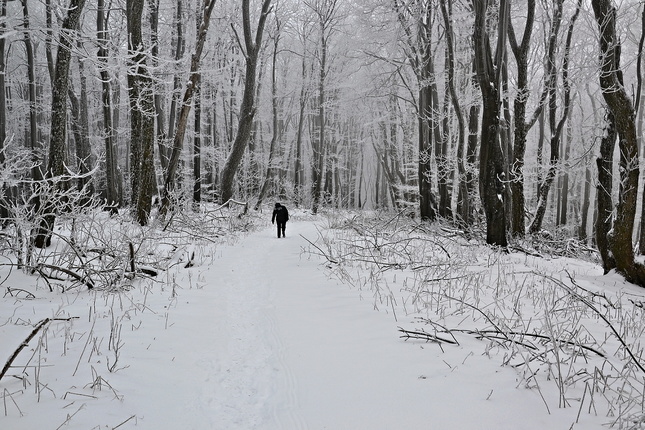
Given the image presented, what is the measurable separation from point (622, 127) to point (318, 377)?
6.87m

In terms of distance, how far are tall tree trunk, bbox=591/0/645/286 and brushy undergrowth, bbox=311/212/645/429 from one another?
19.8 inches

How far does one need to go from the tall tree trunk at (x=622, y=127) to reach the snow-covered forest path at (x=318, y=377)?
16.9 feet

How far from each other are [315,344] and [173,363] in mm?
1310

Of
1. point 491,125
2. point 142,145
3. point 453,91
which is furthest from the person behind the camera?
point 453,91

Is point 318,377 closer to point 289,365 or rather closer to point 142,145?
point 289,365

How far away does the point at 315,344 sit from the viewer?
3.71 metres

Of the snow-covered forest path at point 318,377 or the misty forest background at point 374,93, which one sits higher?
the misty forest background at point 374,93

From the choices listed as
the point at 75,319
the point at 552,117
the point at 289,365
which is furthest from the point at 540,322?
the point at 552,117

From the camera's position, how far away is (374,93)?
17078 mm

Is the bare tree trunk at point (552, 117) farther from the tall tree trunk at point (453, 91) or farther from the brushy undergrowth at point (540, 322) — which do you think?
the brushy undergrowth at point (540, 322)

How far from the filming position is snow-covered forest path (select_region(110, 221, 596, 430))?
2.33m

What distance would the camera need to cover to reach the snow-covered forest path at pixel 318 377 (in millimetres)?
2332

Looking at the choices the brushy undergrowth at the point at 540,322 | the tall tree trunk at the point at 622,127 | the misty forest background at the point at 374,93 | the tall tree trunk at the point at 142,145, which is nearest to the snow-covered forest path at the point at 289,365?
the brushy undergrowth at the point at 540,322

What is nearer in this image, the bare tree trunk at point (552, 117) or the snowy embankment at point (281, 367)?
the snowy embankment at point (281, 367)
